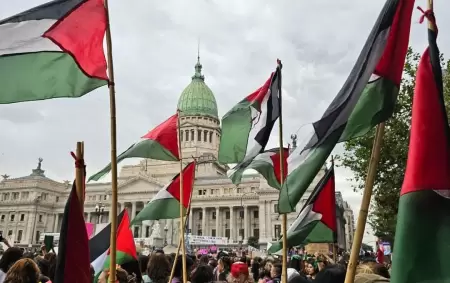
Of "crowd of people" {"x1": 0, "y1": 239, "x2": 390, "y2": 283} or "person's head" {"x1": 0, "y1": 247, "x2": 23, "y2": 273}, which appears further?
"person's head" {"x1": 0, "y1": 247, "x2": 23, "y2": 273}

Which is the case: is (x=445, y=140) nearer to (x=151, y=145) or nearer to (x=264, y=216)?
(x=151, y=145)

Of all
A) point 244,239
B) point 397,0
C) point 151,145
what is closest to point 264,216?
point 244,239

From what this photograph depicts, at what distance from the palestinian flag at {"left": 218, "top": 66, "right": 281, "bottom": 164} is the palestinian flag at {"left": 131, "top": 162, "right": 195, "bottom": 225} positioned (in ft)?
5.00

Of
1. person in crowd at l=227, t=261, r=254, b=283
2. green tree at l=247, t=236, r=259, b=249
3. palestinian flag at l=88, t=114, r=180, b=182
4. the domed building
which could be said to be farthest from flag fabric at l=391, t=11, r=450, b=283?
the domed building

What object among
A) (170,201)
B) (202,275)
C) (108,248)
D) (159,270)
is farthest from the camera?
(170,201)

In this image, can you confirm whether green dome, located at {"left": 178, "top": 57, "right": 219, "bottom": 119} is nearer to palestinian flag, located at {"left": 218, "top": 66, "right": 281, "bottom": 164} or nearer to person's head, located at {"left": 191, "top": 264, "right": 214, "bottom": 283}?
palestinian flag, located at {"left": 218, "top": 66, "right": 281, "bottom": 164}

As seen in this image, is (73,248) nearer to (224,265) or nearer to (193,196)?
(224,265)

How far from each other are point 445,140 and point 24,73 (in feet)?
11.1

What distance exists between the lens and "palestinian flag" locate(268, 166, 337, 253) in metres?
5.79

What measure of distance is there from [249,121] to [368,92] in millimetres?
3205

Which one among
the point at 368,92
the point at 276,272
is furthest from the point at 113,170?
the point at 276,272

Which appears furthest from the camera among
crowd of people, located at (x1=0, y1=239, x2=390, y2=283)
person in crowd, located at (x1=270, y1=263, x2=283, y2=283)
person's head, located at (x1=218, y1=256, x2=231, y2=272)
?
person's head, located at (x1=218, y1=256, x2=231, y2=272)

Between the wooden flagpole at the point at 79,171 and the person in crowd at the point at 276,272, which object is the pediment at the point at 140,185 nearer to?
the person in crowd at the point at 276,272

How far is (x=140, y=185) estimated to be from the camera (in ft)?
249
